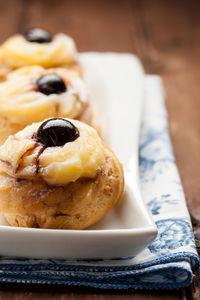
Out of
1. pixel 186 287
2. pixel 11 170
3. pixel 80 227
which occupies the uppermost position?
pixel 11 170

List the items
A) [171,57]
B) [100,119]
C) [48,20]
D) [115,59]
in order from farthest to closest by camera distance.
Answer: [48,20], [171,57], [115,59], [100,119]

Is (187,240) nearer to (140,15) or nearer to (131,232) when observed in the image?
(131,232)

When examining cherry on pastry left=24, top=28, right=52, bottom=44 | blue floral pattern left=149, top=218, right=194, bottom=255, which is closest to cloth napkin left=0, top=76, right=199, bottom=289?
blue floral pattern left=149, top=218, right=194, bottom=255

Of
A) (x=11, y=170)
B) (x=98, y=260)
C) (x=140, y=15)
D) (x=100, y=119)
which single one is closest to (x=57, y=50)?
(x=100, y=119)

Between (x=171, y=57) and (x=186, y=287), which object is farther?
(x=171, y=57)

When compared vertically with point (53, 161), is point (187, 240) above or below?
below

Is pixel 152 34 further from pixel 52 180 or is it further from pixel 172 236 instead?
pixel 52 180

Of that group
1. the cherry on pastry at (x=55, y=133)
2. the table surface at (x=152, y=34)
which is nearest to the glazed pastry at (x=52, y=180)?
the cherry on pastry at (x=55, y=133)

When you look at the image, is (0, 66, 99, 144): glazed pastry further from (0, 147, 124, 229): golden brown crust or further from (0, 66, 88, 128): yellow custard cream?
(0, 147, 124, 229): golden brown crust
